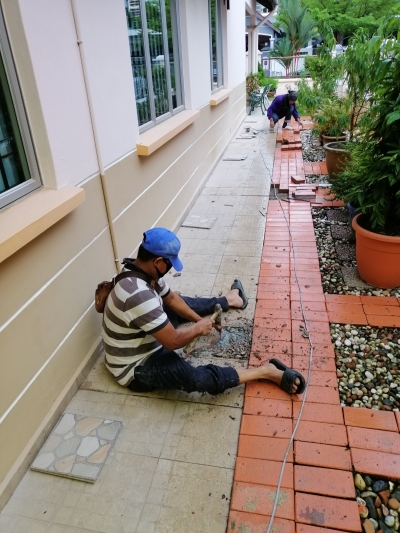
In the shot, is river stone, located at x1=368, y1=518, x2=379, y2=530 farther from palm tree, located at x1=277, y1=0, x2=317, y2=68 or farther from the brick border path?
palm tree, located at x1=277, y1=0, x2=317, y2=68

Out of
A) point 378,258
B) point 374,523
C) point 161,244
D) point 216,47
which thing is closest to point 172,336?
point 161,244

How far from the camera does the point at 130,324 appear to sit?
7.55 feet

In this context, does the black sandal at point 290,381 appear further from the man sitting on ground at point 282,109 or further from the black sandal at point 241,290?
the man sitting on ground at point 282,109

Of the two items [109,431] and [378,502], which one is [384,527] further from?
[109,431]

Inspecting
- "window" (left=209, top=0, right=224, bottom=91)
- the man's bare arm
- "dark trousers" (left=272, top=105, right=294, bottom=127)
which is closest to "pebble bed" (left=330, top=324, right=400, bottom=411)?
the man's bare arm

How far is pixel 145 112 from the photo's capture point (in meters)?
4.09

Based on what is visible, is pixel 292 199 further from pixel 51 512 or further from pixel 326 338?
pixel 51 512

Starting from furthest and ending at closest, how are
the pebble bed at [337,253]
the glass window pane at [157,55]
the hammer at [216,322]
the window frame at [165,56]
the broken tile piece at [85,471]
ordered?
the glass window pane at [157,55]
the window frame at [165,56]
the pebble bed at [337,253]
the hammer at [216,322]
the broken tile piece at [85,471]

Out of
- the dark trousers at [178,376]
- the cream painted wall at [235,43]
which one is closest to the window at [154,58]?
the dark trousers at [178,376]

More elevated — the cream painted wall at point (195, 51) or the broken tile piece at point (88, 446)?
the cream painted wall at point (195, 51)

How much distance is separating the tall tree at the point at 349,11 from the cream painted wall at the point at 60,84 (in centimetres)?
2827

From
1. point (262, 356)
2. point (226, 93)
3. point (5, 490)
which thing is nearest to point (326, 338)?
point (262, 356)

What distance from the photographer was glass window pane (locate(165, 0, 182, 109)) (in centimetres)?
467

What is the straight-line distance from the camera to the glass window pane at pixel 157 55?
13.5 ft
